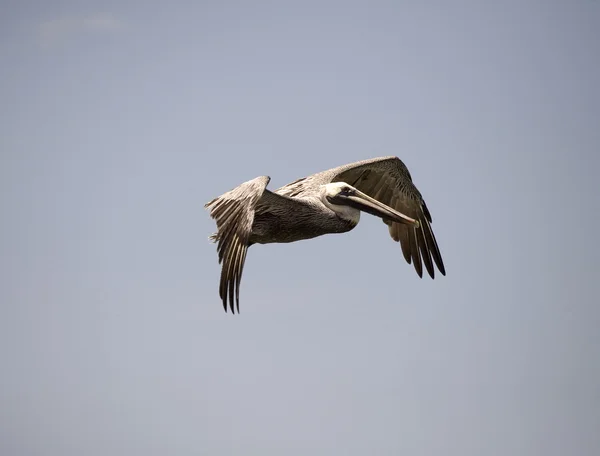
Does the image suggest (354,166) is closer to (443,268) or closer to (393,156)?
(393,156)

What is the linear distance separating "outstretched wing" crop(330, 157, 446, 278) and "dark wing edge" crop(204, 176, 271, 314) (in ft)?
12.8

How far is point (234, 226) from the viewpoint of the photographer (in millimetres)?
11492

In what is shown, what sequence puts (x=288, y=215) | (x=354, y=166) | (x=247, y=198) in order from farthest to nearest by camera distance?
(x=354, y=166) → (x=288, y=215) → (x=247, y=198)

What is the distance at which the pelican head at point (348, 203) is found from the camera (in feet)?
43.4

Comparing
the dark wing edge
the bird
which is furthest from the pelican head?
the dark wing edge

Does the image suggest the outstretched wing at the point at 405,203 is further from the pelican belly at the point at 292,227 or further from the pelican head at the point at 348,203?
the pelican belly at the point at 292,227

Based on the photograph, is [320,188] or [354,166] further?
[354,166]

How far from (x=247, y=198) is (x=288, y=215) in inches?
48.9

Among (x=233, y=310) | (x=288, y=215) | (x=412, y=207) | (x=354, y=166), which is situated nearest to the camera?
(x=233, y=310)

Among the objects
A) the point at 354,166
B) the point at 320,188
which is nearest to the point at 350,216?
the point at 320,188

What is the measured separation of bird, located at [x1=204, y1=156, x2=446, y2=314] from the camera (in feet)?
37.1

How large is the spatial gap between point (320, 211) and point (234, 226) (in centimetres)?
187

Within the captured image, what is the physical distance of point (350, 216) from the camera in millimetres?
13258

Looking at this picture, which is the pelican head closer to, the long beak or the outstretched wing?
the long beak
